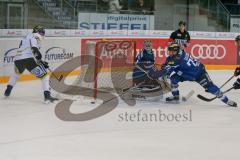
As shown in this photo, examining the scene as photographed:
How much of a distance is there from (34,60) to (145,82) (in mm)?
1647

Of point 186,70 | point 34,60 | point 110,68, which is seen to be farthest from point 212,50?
point 34,60

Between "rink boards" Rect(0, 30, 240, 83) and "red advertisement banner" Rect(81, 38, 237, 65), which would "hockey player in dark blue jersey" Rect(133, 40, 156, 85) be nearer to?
"rink boards" Rect(0, 30, 240, 83)

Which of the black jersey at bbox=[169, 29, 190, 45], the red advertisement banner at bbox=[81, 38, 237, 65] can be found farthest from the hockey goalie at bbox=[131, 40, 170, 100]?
the red advertisement banner at bbox=[81, 38, 237, 65]

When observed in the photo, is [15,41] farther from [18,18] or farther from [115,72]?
[115,72]

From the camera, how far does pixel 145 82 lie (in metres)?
8.96

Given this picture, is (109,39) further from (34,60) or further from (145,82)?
(34,60)

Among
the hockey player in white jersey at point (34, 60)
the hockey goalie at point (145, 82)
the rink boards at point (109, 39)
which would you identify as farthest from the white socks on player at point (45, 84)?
the hockey goalie at point (145, 82)

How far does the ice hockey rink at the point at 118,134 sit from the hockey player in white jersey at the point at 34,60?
233 mm

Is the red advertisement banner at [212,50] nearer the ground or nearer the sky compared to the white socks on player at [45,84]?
nearer the sky

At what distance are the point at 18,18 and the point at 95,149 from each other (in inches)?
251

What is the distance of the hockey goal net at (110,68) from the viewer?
9000 millimetres

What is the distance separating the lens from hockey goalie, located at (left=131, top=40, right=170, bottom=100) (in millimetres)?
8906

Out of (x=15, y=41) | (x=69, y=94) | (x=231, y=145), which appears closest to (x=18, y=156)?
(x=231, y=145)

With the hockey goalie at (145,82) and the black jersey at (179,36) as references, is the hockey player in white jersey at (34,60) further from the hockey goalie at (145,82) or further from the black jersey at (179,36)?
the black jersey at (179,36)
